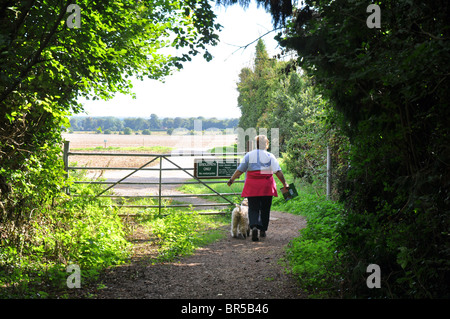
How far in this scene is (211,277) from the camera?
554 cm

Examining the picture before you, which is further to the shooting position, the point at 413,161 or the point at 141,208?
the point at 141,208

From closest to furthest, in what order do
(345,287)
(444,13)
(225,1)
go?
1. (444,13)
2. (345,287)
3. (225,1)

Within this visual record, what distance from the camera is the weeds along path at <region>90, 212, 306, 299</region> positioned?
15.6 feet

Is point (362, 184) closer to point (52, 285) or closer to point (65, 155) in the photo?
point (52, 285)

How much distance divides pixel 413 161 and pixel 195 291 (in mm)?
2987

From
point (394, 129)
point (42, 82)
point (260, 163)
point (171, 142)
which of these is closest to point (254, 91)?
point (260, 163)

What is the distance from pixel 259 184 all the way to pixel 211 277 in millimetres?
2633

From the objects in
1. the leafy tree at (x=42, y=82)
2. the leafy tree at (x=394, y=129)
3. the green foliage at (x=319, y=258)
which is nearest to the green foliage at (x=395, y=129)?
the leafy tree at (x=394, y=129)

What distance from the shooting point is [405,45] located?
3.08m

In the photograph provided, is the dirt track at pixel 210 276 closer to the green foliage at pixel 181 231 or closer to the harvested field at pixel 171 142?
the green foliage at pixel 181 231

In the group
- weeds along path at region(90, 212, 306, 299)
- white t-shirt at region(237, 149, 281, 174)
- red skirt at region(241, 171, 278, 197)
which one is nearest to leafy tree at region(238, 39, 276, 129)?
white t-shirt at region(237, 149, 281, 174)

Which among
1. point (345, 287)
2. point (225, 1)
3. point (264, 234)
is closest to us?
point (345, 287)

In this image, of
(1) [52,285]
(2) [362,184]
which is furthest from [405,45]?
(1) [52,285]

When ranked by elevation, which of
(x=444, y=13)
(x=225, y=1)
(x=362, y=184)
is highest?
(x=225, y=1)
